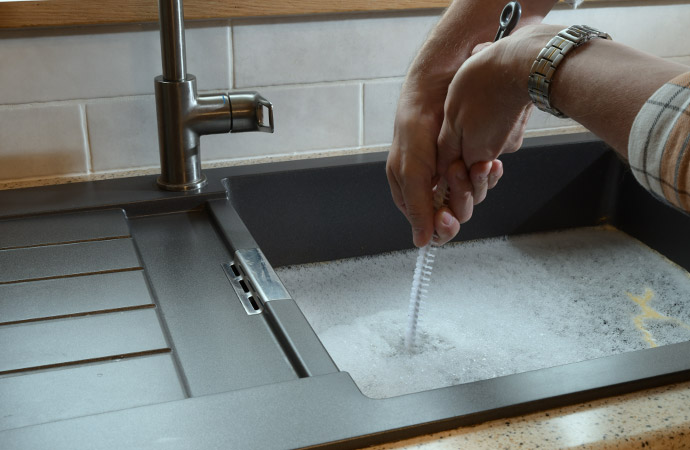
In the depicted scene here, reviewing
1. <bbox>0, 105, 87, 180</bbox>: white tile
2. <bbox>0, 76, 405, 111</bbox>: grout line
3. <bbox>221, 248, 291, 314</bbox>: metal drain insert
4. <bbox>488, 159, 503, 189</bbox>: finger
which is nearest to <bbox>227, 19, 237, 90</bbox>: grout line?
<bbox>0, 76, 405, 111</bbox>: grout line

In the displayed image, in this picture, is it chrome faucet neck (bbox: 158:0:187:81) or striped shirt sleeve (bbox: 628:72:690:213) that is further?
chrome faucet neck (bbox: 158:0:187:81)

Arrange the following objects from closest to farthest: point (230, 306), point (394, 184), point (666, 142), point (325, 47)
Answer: point (666, 142) → point (230, 306) → point (394, 184) → point (325, 47)

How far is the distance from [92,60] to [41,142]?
133 millimetres

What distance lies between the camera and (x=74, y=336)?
2.24ft

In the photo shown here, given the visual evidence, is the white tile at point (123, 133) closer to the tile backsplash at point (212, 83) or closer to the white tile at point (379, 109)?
the tile backsplash at point (212, 83)

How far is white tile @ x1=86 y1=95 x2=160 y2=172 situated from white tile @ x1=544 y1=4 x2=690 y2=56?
656 millimetres

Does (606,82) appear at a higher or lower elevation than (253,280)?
higher

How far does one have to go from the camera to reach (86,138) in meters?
1.04

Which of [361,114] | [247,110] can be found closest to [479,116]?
[247,110]

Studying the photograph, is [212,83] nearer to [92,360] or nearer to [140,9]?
[140,9]

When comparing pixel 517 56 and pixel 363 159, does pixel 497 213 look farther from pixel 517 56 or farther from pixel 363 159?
pixel 517 56

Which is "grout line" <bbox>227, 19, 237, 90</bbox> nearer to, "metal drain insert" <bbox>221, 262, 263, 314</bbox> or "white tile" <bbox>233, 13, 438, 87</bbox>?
"white tile" <bbox>233, 13, 438, 87</bbox>

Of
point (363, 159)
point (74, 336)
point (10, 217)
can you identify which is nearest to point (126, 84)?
point (10, 217)

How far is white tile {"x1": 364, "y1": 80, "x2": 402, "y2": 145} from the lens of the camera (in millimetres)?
1154
